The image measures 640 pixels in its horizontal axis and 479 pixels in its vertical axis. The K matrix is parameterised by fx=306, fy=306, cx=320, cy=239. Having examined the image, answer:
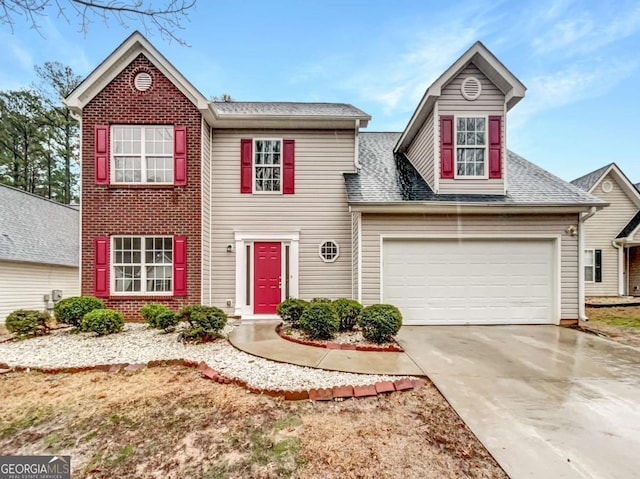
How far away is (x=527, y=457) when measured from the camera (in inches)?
97.9

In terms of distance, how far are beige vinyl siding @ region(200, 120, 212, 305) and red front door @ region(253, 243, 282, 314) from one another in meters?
1.25

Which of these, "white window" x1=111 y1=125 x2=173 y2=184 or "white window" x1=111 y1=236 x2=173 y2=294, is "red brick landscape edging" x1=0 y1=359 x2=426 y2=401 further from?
"white window" x1=111 y1=125 x2=173 y2=184

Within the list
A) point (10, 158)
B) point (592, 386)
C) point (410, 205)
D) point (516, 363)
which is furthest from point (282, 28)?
point (10, 158)

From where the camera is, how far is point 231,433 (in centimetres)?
291

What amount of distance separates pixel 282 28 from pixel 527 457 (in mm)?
9725

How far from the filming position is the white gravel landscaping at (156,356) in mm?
4035

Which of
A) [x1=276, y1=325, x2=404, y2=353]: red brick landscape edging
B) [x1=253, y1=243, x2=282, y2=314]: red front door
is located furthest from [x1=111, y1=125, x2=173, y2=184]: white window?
[x1=276, y1=325, x2=404, y2=353]: red brick landscape edging

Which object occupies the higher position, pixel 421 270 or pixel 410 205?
pixel 410 205

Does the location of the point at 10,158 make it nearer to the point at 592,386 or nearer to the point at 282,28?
the point at 282,28

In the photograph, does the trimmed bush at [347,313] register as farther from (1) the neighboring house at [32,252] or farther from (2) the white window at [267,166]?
(1) the neighboring house at [32,252]

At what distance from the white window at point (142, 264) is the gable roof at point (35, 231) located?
571cm

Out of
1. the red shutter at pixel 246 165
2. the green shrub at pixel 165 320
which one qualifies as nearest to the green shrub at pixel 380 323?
the green shrub at pixel 165 320

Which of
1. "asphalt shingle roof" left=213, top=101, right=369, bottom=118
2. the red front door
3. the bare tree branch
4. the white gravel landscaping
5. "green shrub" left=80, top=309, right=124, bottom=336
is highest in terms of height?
"asphalt shingle roof" left=213, top=101, right=369, bottom=118

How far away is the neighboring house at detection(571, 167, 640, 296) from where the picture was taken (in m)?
13.9
